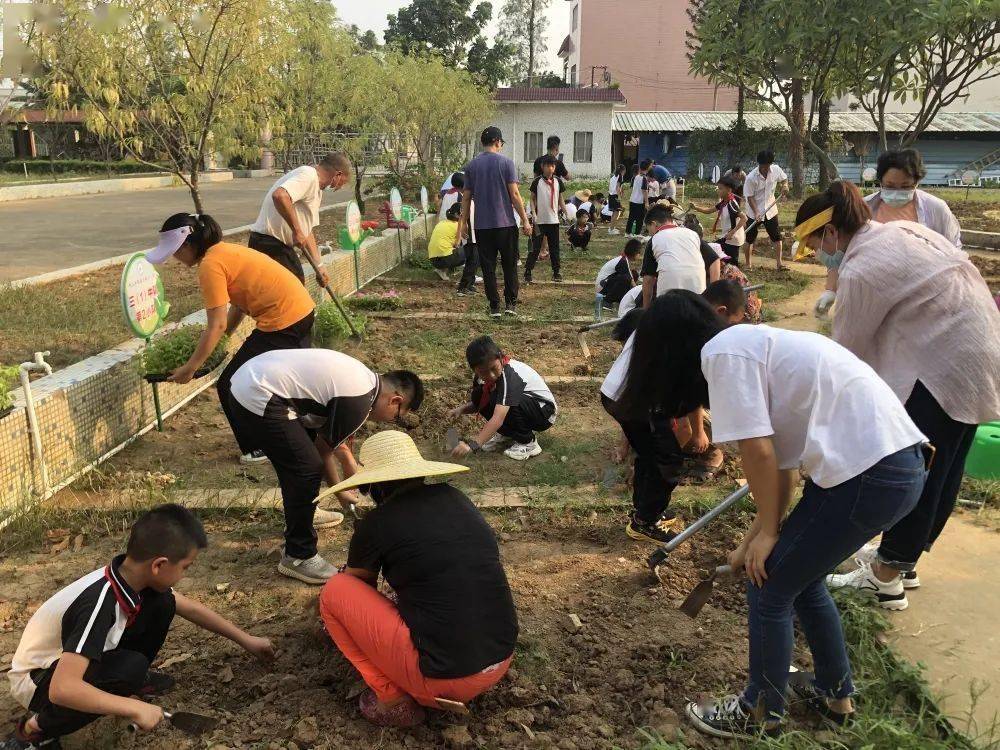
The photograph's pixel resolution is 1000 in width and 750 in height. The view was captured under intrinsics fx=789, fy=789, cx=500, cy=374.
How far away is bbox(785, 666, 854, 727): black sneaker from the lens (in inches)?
94.0

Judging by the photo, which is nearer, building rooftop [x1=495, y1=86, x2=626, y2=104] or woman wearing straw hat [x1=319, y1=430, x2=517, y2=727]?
woman wearing straw hat [x1=319, y1=430, x2=517, y2=727]

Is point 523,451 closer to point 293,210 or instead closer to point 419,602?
point 293,210

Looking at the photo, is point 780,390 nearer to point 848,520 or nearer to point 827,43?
point 848,520

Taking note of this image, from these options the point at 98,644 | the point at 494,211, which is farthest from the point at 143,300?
the point at 494,211

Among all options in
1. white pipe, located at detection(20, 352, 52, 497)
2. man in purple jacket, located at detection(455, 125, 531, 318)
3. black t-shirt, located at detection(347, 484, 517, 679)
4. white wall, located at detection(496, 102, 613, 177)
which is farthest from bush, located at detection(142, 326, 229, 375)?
white wall, located at detection(496, 102, 613, 177)

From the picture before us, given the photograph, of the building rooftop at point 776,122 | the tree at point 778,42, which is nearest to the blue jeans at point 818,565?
the tree at point 778,42

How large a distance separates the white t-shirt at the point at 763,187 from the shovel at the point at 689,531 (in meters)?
8.32

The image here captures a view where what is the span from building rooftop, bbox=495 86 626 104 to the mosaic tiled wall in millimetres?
31344

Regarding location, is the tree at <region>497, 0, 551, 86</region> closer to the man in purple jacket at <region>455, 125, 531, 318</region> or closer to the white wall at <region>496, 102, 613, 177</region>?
the white wall at <region>496, 102, 613, 177</region>

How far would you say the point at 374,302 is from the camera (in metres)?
8.06

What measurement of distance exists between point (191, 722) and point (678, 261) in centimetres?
393

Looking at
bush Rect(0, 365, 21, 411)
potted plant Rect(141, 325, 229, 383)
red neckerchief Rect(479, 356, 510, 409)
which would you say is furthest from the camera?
red neckerchief Rect(479, 356, 510, 409)

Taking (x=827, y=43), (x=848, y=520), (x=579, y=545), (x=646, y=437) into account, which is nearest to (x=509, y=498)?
(x=579, y=545)

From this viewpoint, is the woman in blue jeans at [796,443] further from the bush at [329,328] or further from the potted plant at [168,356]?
the bush at [329,328]
